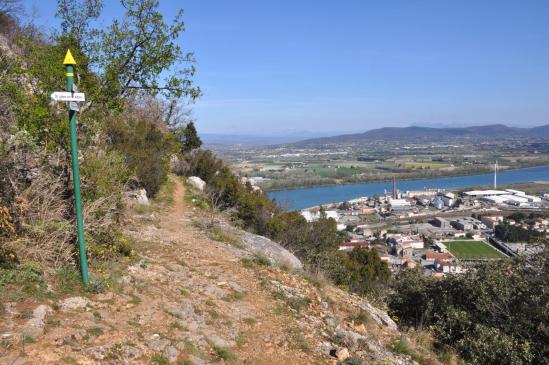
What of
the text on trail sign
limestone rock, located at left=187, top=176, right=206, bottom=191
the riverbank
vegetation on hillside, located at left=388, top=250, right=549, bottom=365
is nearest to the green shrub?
the text on trail sign

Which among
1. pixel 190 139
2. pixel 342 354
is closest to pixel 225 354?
pixel 342 354

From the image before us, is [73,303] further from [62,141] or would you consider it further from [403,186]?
[403,186]

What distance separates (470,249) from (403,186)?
149ft

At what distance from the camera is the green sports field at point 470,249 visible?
2759 cm

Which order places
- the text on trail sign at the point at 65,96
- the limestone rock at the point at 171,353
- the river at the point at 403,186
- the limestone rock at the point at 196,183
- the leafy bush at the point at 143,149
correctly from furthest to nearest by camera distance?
the river at the point at 403,186, the limestone rock at the point at 196,183, the leafy bush at the point at 143,149, the text on trail sign at the point at 65,96, the limestone rock at the point at 171,353

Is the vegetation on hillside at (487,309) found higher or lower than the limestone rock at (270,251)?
lower

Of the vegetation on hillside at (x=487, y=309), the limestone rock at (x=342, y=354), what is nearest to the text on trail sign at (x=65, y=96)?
the limestone rock at (x=342, y=354)

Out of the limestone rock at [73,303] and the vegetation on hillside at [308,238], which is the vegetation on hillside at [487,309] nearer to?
the vegetation on hillside at [308,238]

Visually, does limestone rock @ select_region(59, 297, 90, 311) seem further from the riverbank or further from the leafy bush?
the riverbank

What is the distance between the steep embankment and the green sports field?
23.3 metres

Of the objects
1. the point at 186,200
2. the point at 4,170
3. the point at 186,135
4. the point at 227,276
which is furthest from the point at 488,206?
the point at 4,170

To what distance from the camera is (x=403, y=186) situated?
74.1 meters

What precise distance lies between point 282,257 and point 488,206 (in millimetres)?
48527

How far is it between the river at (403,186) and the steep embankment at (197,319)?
4156 cm
